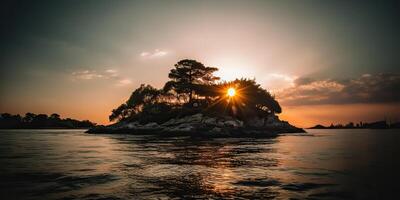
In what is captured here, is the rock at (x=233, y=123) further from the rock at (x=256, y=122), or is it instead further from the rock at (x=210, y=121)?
the rock at (x=256, y=122)

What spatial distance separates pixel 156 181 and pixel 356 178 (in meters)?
9.54

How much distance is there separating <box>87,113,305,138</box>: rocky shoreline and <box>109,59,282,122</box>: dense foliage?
2.65 meters

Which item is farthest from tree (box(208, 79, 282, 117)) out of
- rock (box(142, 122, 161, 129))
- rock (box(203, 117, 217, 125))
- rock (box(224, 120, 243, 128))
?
rock (box(142, 122, 161, 129))

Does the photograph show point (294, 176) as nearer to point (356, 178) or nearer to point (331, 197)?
point (356, 178)

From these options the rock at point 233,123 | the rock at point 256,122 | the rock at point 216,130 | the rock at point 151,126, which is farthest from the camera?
the rock at point 256,122

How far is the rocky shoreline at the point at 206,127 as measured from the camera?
6456 centimetres

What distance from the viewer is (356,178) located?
13.3 m

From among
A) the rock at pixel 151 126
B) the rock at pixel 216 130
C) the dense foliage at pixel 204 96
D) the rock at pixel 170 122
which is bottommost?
the rock at pixel 216 130

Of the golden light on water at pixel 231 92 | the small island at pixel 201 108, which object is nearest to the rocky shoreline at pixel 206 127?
the small island at pixel 201 108

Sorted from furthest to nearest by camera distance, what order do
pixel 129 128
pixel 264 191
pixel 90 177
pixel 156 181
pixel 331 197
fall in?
pixel 129 128
pixel 90 177
pixel 156 181
pixel 264 191
pixel 331 197

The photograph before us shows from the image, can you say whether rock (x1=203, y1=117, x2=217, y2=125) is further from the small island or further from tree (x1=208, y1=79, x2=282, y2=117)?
tree (x1=208, y1=79, x2=282, y2=117)

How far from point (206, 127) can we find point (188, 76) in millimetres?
30766

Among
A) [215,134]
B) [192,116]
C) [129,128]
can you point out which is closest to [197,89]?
[192,116]

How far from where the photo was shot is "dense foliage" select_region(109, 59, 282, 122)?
3287 inches
